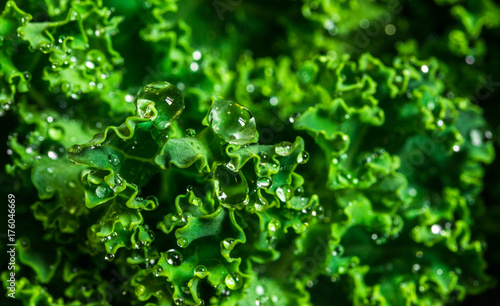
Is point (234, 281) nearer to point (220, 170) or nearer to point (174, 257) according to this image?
point (174, 257)

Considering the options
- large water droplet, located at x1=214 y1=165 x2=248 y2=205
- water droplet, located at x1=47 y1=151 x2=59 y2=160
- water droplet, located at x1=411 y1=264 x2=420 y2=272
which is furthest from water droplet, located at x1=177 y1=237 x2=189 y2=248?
water droplet, located at x1=411 y1=264 x2=420 y2=272

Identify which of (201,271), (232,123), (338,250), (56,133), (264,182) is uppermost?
(232,123)

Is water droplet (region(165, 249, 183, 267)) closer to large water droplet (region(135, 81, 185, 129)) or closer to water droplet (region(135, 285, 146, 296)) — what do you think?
water droplet (region(135, 285, 146, 296))

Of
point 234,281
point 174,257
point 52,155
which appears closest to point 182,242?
point 174,257

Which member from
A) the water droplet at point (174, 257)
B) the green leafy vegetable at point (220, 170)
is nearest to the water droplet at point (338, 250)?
the green leafy vegetable at point (220, 170)

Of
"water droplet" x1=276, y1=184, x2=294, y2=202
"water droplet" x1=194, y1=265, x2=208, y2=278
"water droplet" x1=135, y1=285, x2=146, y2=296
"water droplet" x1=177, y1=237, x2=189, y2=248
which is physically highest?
"water droplet" x1=276, y1=184, x2=294, y2=202

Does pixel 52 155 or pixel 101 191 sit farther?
pixel 52 155
